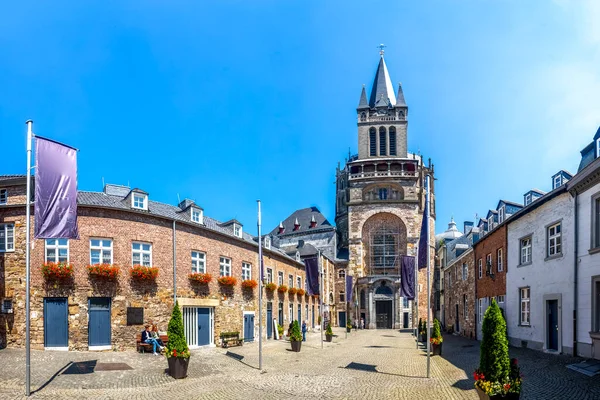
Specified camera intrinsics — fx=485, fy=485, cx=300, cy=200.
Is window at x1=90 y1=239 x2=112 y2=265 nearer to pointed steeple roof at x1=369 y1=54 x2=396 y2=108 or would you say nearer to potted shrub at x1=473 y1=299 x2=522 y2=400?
potted shrub at x1=473 y1=299 x2=522 y2=400

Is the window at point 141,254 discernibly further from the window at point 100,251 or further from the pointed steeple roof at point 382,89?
the pointed steeple roof at point 382,89

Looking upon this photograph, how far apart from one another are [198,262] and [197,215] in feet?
9.86

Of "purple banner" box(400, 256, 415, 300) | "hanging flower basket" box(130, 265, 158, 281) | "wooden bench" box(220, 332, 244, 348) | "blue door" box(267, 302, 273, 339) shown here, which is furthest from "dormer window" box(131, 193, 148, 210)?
"purple banner" box(400, 256, 415, 300)

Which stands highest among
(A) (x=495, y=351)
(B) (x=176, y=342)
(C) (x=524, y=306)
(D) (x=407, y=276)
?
(A) (x=495, y=351)

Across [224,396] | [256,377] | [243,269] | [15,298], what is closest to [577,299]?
[256,377]

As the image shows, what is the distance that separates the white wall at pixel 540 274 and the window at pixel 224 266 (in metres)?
16.4

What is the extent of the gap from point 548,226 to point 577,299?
4.11 m

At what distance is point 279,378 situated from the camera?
58.0 ft

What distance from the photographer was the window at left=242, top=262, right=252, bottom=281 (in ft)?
106

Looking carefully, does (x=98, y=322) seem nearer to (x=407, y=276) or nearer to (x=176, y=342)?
(x=176, y=342)

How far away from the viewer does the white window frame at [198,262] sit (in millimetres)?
27422

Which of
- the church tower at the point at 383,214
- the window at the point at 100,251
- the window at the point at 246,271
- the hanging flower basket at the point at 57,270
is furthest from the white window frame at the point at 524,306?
the church tower at the point at 383,214

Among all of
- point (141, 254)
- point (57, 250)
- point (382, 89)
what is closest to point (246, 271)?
point (141, 254)

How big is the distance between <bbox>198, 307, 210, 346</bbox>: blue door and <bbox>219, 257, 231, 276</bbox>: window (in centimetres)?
272
